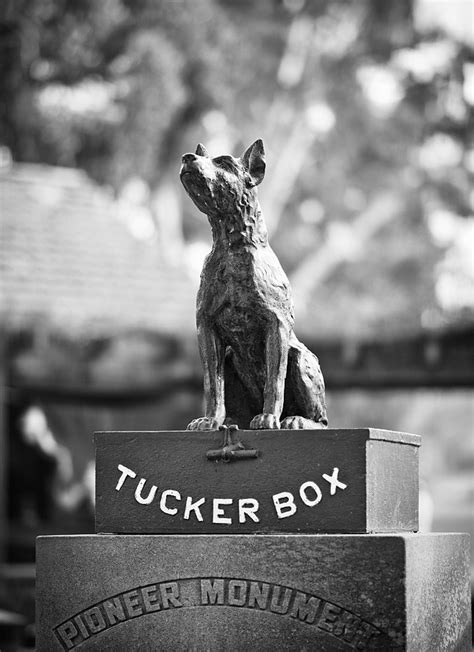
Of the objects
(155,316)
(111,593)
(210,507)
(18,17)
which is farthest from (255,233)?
(18,17)

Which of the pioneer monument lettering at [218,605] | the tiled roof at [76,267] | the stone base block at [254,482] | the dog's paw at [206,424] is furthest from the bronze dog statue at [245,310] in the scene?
the tiled roof at [76,267]

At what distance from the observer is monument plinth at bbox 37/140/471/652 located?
6.31 m

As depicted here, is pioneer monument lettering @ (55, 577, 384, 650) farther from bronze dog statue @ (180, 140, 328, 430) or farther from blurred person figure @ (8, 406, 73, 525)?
blurred person figure @ (8, 406, 73, 525)

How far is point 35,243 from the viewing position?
16.3m

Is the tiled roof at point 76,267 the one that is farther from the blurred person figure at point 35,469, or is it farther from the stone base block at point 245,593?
the stone base block at point 245,593

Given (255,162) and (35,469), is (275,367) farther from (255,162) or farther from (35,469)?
(35,469)

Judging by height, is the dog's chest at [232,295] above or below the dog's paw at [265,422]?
above

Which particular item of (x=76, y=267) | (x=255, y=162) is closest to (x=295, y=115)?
(x=76, y=267)

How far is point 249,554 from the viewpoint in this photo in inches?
253

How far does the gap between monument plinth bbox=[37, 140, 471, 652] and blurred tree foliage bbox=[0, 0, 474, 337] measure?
476 inches

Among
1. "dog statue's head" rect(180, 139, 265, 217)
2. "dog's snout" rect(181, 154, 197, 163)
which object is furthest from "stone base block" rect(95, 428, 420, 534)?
"dog's snout" rect(181, 154, 197, 163)

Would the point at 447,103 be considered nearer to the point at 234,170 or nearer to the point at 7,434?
the point at 7,434

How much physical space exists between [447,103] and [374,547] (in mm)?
19659

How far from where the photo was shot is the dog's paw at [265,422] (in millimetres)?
6648
